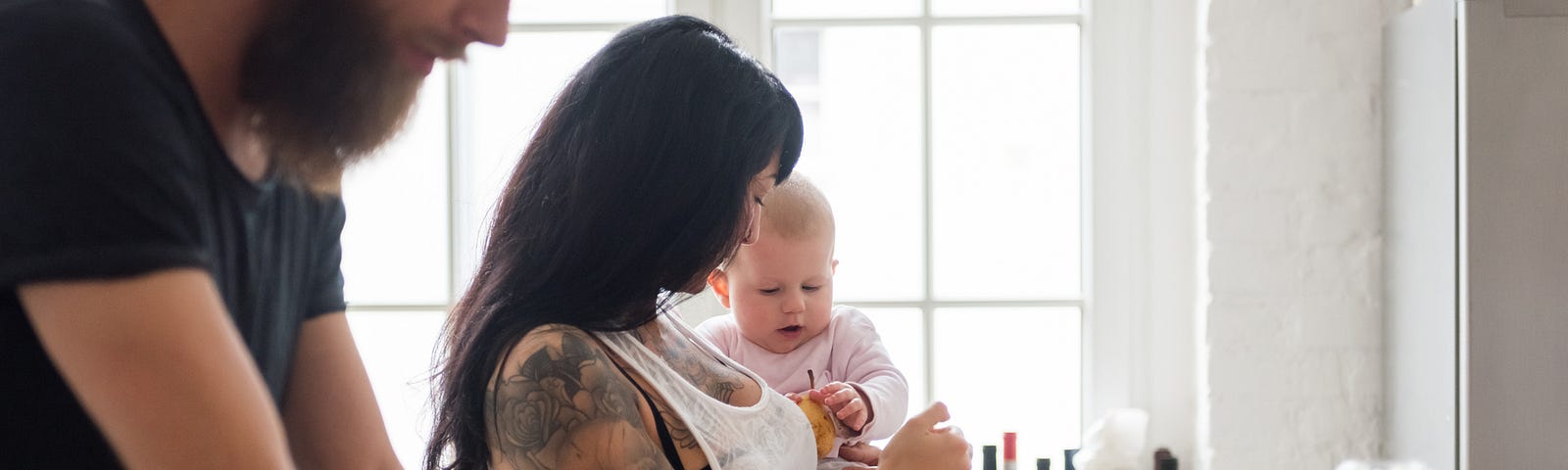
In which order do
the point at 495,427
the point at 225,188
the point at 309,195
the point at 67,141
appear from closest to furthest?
1. the point at 67,141
2. the point at 225,188
3. the point at 309,195
4. the point at 495,427

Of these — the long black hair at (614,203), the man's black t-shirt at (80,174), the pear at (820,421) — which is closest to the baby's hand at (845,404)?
the pear at (820,421)

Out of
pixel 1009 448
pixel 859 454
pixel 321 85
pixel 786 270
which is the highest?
pixel 321 85

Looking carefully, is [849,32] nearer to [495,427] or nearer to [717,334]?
[717,334]

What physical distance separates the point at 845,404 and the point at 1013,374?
1232 millimetres

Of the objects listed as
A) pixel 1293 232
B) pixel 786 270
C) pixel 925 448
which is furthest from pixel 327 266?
pixel 1293 232

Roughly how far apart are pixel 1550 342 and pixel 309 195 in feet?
5.48

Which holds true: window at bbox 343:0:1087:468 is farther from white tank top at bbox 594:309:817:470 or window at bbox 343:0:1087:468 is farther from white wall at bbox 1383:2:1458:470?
white tank top at bbox 594:309:817:470

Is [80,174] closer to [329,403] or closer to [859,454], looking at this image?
[329,403]

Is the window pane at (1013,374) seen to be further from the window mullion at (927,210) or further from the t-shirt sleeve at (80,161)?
the t-shirt sleeve at (80,161)

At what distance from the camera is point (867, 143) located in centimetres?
251

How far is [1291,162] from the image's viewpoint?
215cm

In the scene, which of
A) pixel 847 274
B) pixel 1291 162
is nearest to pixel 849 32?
pixel 847 274

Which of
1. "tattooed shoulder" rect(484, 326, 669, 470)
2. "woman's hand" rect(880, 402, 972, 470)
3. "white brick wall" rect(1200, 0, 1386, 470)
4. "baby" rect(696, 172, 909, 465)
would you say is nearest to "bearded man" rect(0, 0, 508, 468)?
"tattooed shoulder" rect(484, 326, 669, 470)

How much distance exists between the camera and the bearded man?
464mm
